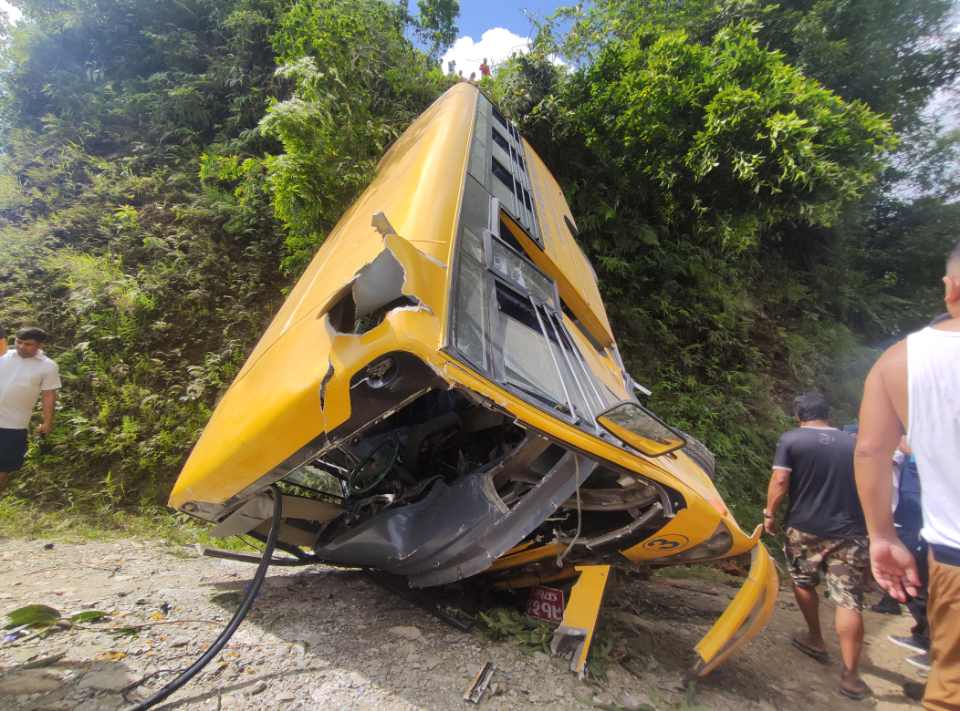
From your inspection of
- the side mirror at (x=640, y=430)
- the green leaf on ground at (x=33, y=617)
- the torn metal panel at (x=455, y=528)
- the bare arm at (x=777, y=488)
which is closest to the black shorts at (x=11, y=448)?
the green leaf on ground at (x=33, y=617)

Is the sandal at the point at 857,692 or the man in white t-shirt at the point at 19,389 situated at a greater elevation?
the man in white t-shirt at the point at 19,389

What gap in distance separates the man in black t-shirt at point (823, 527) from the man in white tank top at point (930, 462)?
1.29 m

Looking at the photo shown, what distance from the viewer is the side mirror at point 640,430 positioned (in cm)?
147

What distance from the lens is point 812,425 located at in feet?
8.64

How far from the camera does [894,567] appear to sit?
4.15 ft

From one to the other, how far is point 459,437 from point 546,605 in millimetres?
1014

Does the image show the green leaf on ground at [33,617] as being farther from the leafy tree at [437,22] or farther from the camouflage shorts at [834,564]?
the leafy tree at [437,22]

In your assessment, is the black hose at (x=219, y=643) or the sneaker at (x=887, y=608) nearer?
the black hose at (x=219, y=643)

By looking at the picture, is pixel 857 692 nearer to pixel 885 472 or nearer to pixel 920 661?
pixel 920 661

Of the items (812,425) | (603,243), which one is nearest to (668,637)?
(812,425)

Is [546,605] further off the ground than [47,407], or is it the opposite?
[47,407]

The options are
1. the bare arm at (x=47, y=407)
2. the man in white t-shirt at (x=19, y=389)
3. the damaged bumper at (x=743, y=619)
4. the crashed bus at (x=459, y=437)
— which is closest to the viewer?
the crashed bus at (x=459, y=437)

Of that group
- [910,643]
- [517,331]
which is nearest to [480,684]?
[517,331]

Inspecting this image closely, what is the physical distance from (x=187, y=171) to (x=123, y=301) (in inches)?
111
